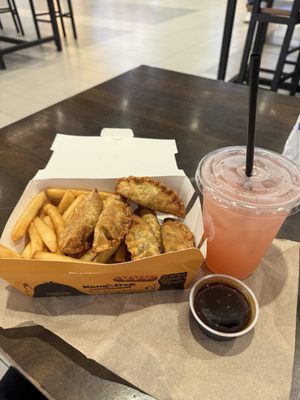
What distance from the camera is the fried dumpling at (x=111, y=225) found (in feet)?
2.26

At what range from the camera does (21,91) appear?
3.92 meters

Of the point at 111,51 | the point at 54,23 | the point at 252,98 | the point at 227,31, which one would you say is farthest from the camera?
the point at 111,51

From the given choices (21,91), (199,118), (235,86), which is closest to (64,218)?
(199,118)

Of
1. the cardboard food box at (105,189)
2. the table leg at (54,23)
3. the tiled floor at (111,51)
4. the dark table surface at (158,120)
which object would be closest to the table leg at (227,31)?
the tiled floor at (111,51)

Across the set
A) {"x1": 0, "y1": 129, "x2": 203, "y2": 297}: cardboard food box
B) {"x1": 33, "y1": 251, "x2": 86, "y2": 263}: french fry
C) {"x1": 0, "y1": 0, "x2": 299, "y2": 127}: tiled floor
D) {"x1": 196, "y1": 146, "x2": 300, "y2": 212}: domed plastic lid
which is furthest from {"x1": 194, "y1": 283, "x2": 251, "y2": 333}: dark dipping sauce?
{"x1": 0, "y1": 0, "x2": 299, "y2": 127}: tiled floor

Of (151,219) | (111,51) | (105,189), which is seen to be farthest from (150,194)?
(111,51)

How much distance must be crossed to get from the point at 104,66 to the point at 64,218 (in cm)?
455

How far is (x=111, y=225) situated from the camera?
2.38ft

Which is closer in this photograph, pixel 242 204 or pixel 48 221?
pixel 242 204

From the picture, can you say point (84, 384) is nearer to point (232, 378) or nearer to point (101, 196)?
point (232, 378)

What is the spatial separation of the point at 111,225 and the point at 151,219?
0.45 feet

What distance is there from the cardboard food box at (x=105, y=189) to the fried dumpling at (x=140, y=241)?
1.9 inches

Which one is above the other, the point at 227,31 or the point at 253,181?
the point at 253,181

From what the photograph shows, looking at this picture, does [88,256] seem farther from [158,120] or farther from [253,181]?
[158,120]
